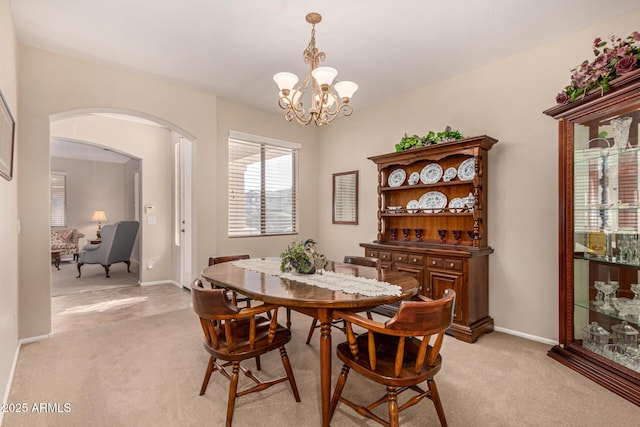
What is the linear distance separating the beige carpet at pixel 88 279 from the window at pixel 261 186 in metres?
2.55

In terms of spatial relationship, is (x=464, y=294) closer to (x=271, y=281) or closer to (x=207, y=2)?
(x=271, y=281)

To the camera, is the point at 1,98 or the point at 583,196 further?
the point at 583,196

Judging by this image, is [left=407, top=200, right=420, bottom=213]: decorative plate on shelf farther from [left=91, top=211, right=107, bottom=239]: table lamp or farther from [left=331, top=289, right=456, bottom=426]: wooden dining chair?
[left=91, top=211, right=107, bottom=239]: table lamp

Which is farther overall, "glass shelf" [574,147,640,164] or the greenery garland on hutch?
the greenery garland on hutch

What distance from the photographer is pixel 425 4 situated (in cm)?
246

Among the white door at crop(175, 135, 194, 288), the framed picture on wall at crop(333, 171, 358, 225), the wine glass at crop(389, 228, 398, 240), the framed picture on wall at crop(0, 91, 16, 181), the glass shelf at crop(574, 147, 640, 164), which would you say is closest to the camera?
the framed picture on wall at crop(0, 91, 16, 181)

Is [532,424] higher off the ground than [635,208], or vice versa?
[635,208]

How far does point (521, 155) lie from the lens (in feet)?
10.6

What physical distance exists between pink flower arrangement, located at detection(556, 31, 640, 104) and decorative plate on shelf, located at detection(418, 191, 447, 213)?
1.46m

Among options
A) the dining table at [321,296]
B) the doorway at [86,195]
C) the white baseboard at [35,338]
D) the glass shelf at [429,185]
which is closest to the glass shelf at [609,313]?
the glass shelf at [429,185]

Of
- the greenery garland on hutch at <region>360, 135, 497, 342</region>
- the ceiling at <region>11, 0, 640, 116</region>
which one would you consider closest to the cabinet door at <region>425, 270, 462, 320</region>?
the greenery garland on hutch at <region>360, 135, 497, 342</region>

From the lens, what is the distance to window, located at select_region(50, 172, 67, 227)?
8391mm

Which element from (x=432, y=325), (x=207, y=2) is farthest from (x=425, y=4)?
(x=432, y=325)

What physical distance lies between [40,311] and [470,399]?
12.3ft
